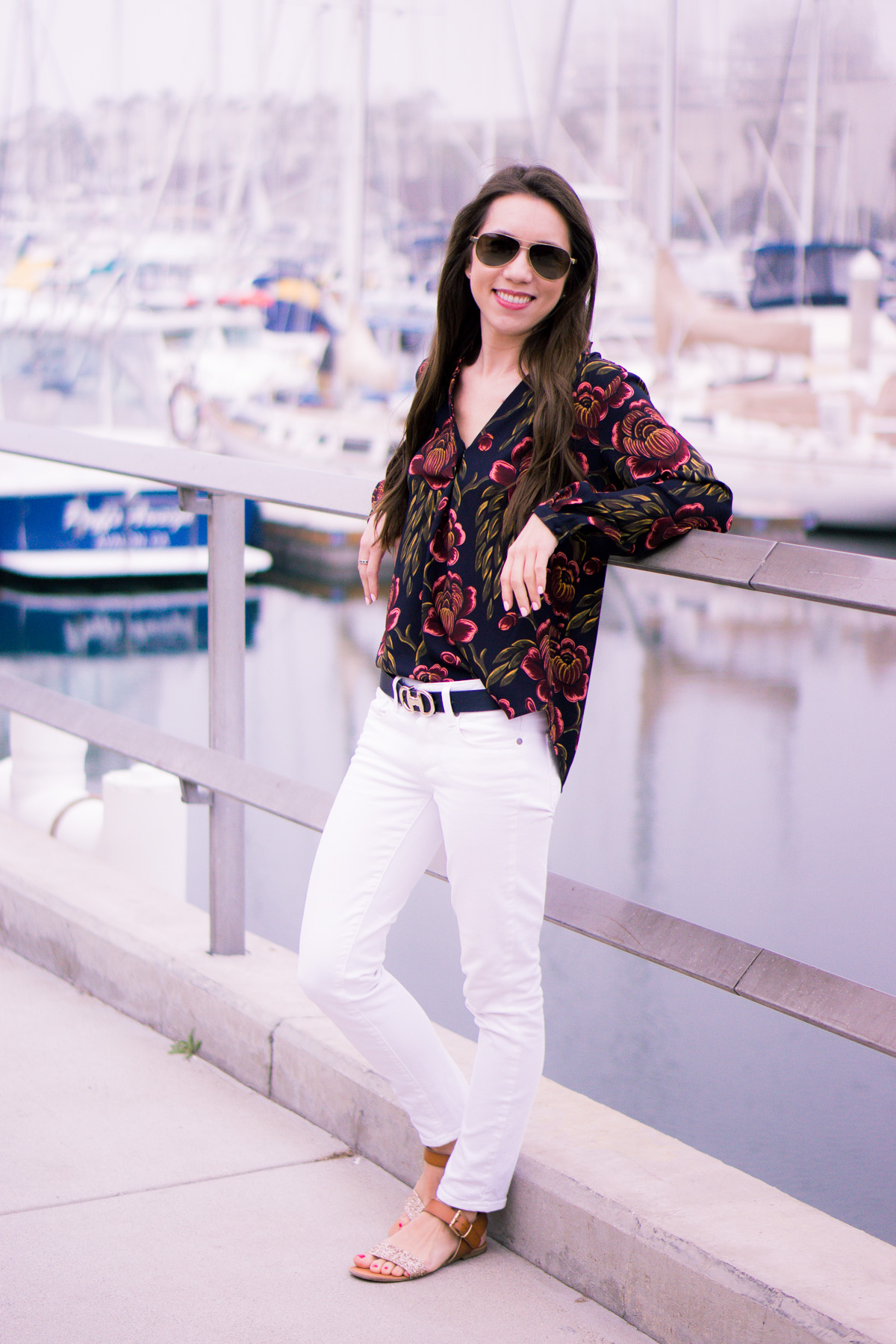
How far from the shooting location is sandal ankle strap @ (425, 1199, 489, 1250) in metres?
2.36

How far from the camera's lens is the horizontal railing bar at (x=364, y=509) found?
6.39 ft

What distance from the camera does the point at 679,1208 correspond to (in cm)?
226

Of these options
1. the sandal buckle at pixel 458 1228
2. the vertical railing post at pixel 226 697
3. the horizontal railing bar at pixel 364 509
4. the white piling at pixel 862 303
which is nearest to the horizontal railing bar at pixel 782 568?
the horizontal railing bar at pixel 364 509

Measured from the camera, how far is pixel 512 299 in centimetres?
221

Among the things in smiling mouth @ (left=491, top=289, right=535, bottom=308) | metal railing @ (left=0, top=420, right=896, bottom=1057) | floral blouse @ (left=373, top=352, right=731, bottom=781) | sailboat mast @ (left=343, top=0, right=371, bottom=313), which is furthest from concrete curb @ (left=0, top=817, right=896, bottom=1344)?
sailboat mast @ (left=343, top=0, right=371, bottom=313)

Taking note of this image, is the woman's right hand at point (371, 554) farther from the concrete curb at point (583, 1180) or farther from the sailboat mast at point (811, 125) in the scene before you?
the sailboat mast at point (811, 125)

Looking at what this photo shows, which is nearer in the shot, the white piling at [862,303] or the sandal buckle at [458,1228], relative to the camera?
the sandal buckle at [458,1228]

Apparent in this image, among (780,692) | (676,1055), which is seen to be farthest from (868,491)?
(676,1055)

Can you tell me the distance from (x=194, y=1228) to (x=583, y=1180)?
0.61 meters

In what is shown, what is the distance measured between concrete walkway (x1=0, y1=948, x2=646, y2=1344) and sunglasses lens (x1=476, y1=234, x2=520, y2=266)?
58.6 inches

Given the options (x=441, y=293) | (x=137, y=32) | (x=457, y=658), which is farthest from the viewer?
(x=137, y=32)

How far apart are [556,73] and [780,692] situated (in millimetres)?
17744

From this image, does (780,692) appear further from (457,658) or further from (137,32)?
(137,32)

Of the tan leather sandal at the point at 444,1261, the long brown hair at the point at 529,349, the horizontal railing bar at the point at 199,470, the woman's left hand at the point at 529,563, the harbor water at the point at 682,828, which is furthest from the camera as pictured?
the harbor water at the point at 682,828
